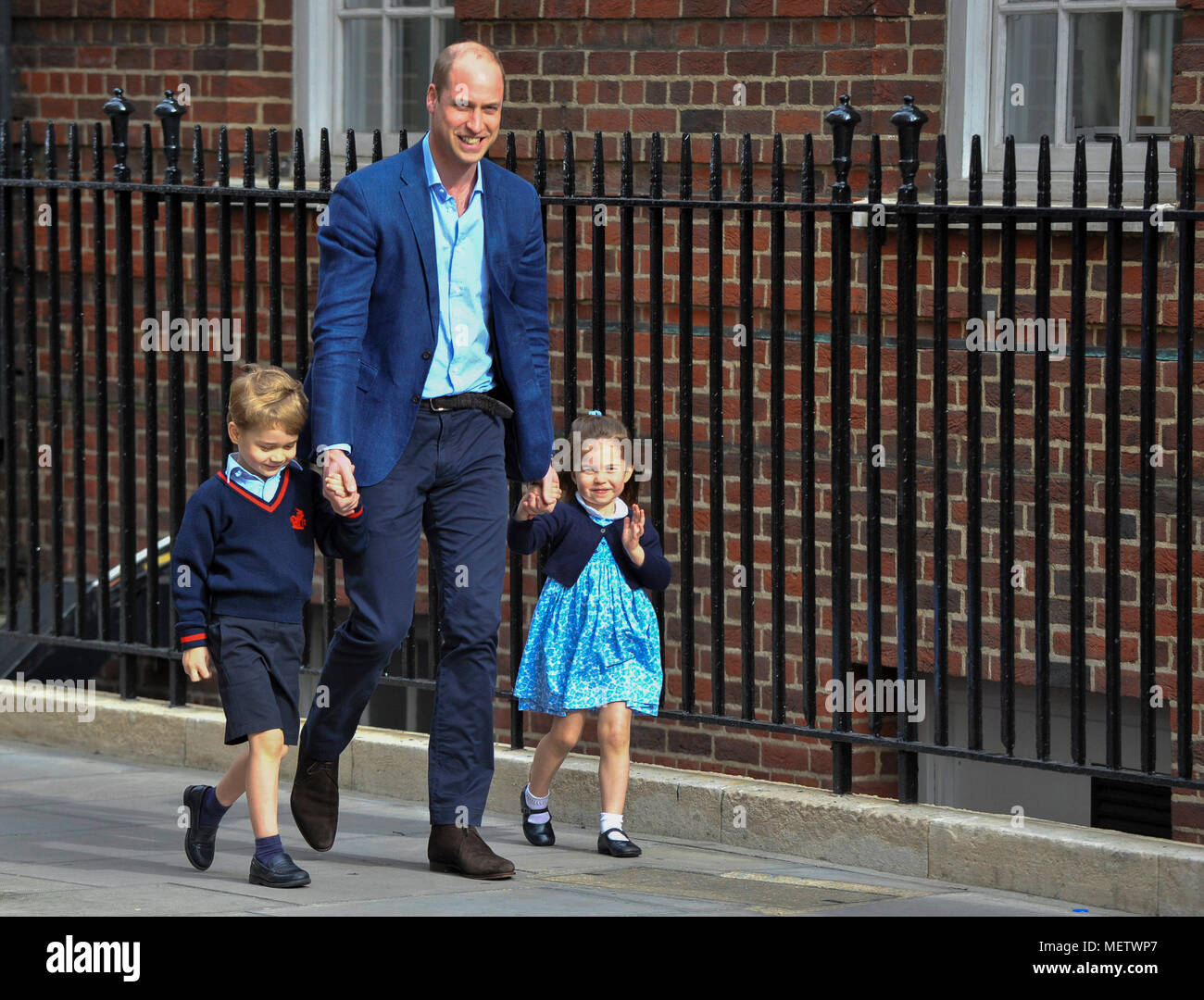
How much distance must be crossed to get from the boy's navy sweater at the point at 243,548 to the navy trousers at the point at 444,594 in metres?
0.11

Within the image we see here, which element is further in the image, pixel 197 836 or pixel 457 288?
pixel 197 836

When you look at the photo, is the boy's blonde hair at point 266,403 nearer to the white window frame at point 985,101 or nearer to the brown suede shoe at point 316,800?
the brown suede shoe at point 316,800

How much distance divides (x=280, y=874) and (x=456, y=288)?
5.11ft

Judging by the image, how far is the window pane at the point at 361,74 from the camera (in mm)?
9953

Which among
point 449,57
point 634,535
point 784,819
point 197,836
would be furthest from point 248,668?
point 784,819

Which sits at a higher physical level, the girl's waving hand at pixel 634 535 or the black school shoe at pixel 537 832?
the girl's waving hand at pixel 634 535

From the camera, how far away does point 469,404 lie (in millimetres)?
6008

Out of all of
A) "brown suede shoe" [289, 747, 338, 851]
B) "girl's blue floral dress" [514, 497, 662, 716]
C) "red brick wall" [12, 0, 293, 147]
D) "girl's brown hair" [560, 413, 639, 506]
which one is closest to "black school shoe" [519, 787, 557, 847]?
"girl's blue floral dress" [514, 497, 662, 716]

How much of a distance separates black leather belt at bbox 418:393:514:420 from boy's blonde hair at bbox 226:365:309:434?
1.05ft

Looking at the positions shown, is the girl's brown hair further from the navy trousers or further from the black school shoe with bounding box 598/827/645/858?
the black school shoe with bounding box 598/827/645/858

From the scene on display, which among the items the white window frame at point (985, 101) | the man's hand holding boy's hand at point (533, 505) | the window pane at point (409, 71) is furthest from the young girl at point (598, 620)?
the window pane at point (409, 71)

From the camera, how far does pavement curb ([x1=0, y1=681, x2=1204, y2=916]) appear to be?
610 cm

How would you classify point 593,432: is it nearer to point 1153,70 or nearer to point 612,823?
point 612,823

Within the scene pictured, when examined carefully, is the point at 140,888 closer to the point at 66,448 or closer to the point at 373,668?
the point at 373,668
